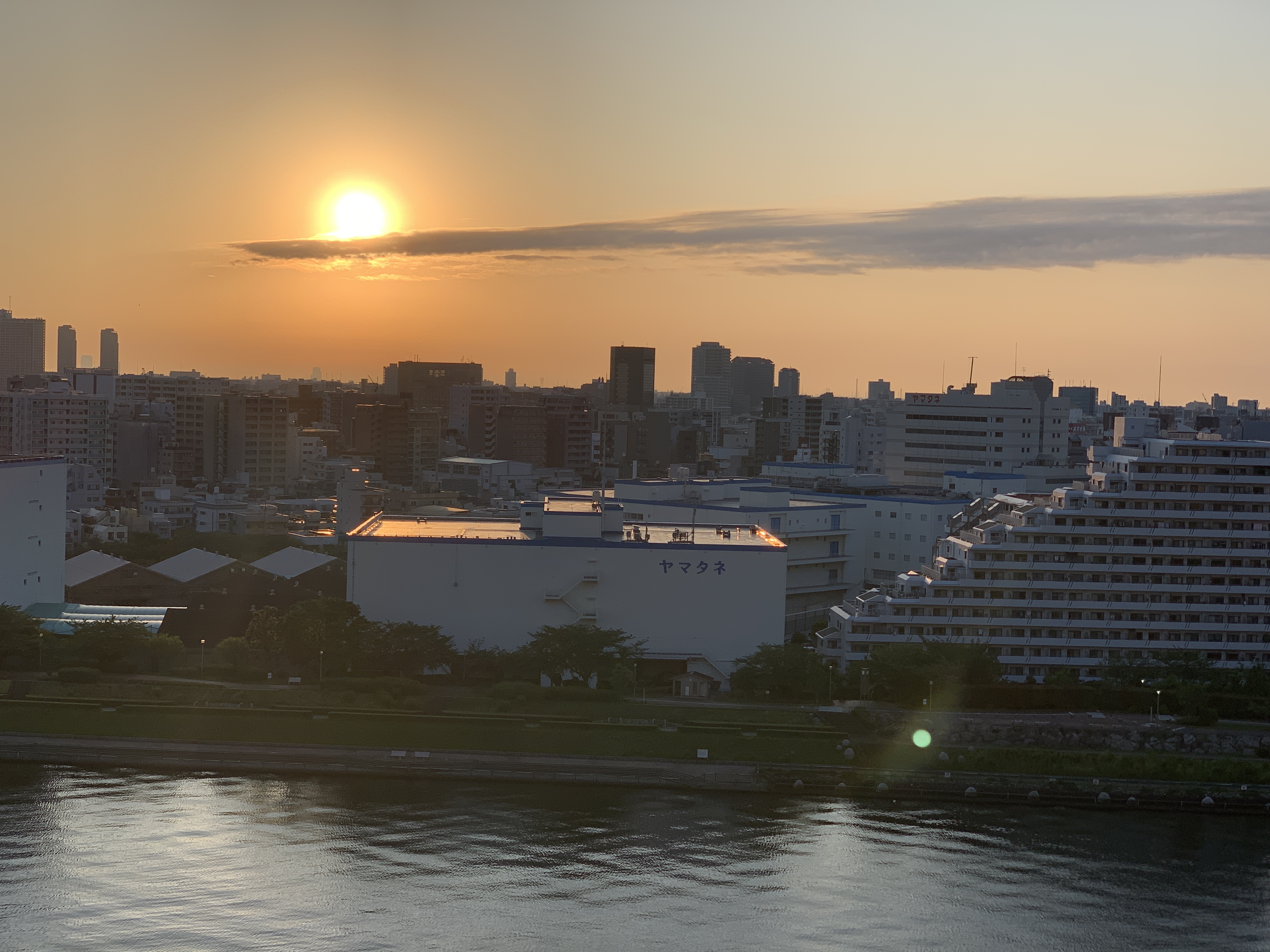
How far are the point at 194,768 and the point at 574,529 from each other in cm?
1045

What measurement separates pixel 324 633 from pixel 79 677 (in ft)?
17.3

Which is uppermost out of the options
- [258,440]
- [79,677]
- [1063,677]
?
[258,440]

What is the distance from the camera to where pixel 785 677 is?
3019 centimetres

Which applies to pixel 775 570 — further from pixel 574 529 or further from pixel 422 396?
pixel 422 396

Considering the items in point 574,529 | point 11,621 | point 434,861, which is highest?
point 574,529

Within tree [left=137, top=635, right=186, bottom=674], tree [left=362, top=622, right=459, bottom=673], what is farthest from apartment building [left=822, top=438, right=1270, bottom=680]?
tree [left=137, top=635, right=186, bottom=674]

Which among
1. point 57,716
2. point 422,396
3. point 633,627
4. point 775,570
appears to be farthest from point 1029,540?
point 422,396

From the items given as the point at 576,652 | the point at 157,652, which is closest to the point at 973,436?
the point at 576,652

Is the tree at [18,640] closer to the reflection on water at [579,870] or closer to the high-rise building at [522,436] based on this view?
the reflection on water at [579,870]

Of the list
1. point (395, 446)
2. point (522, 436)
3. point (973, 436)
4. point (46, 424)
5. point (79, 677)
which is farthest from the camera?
point (522, 436)

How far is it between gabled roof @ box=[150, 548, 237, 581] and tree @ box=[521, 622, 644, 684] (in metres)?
18.5

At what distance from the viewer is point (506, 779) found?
26422mm

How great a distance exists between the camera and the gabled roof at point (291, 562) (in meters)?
44.9

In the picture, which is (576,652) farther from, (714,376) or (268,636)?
(714,376)
